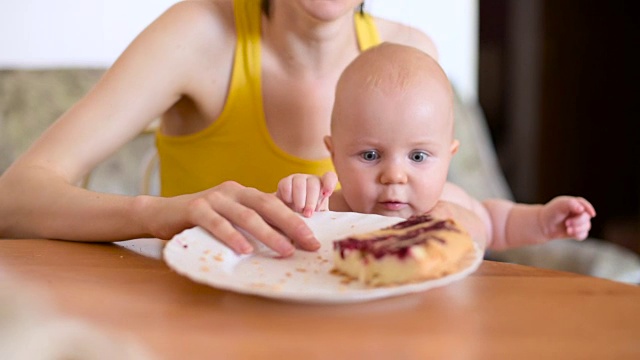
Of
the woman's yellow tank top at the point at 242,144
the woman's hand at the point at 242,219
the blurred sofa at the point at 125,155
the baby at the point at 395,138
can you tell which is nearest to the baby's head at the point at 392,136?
the baby at the point at 395,138

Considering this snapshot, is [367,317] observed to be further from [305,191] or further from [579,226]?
[579,226]

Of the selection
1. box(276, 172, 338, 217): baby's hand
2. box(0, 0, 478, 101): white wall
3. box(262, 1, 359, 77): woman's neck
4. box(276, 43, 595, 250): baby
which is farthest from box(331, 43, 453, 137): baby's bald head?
box(0, 0, 478, 101): white wall

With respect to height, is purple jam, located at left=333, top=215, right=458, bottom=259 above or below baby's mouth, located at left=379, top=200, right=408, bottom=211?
above

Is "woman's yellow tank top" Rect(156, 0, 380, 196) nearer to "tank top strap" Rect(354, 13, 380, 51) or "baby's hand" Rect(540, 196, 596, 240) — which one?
"tank top strap" Rect(354, 13, 380, 51)

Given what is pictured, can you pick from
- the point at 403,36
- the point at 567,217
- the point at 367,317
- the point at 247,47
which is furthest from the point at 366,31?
the point at 367,317

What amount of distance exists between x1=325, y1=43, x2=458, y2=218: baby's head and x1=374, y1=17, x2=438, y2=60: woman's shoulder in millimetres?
444

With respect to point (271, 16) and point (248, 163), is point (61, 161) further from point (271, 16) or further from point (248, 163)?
point (271, 16)

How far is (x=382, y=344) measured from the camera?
0.72 metres

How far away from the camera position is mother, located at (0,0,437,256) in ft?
4.43

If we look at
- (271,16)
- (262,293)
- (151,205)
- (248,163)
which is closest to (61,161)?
(151,205)

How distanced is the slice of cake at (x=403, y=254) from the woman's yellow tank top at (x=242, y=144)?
779mm

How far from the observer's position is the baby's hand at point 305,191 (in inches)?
42.3

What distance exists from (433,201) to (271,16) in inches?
21.7

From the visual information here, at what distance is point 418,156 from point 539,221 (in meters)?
0.30
